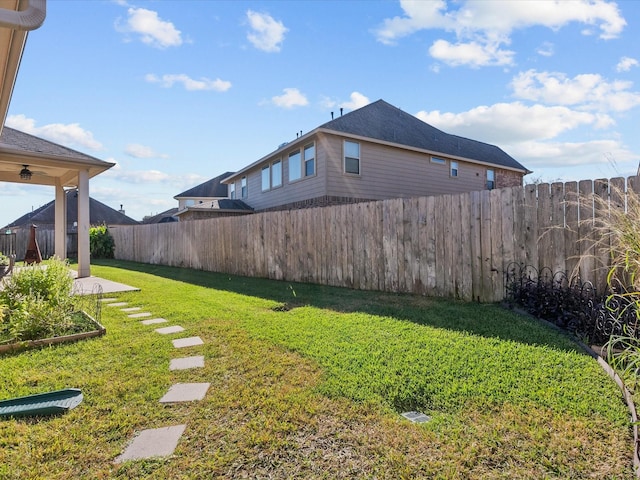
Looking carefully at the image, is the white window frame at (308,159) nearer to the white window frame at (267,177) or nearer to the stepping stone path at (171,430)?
the white window frame at (267,177)

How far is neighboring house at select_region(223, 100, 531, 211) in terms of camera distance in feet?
40.3

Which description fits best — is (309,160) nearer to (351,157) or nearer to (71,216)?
(351,157)

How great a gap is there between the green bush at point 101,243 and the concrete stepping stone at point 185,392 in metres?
17.9

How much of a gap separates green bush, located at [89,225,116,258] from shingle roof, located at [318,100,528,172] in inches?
511

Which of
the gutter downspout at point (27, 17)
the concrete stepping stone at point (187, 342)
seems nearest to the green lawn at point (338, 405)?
the concrete stepping stone at point (187, 342)

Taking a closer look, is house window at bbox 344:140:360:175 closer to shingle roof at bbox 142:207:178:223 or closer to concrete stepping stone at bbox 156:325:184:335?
concrete stepping stone at bbox 156:325:184:335

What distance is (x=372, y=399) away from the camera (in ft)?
8.11

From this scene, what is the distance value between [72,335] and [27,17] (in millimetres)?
3152

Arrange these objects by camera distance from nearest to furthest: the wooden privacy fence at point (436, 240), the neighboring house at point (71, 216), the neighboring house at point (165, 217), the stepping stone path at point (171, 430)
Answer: the stepping stone path at point (171, 430) < the wooden privacy fence at point (436, 240) < the neighboring house at point (71, 216) < the neighboring house at point (165, 217)

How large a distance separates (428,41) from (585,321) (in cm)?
808

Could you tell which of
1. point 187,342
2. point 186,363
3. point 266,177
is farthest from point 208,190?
point 186,363

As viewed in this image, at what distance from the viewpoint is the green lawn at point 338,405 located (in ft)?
6.01

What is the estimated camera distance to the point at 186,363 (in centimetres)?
325

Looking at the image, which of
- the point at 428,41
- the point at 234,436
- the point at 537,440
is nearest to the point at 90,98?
the point at 428,41
